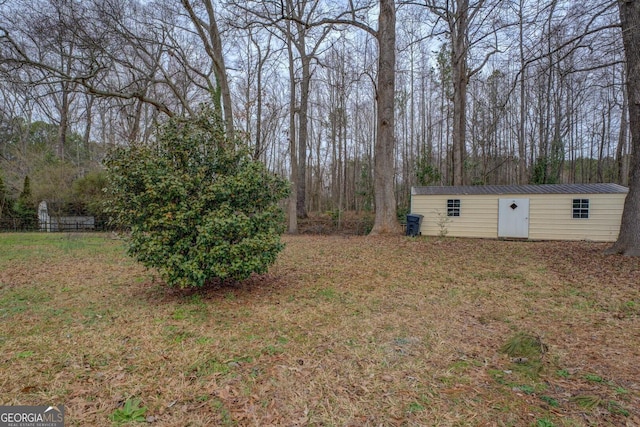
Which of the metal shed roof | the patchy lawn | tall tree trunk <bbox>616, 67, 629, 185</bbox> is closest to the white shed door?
the metal shed roof

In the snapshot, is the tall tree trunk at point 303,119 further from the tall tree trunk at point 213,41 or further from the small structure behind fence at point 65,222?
the small structure behind fence at point 65,222

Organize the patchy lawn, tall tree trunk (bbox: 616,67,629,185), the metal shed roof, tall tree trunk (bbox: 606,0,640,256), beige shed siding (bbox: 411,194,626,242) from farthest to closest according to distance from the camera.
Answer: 1. tall tree trunk (bbox: 616,67,629,185)
2. the metal shed roof
3. beige shed siding (bbox: 411,194,626,242)
4. tall tree trunk (bbox: 606,0,640,256)
5. the patchy lawn

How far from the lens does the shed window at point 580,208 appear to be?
11.1 metres

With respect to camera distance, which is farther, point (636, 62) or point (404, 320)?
point (636, 62)

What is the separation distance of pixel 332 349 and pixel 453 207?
1092 centimetres

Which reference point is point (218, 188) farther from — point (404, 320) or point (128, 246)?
point (404, 320)

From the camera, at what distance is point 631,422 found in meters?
2.00

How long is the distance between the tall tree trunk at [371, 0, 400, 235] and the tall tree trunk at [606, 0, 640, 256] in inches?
227

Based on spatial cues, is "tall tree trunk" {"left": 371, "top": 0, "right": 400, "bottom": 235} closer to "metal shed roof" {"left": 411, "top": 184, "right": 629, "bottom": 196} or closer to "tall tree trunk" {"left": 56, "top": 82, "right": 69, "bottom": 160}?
"metal shed roof" {"left": 411, "top": 184, "right": 629, "bottom": 196}

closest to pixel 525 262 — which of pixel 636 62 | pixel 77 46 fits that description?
pixel 636 62

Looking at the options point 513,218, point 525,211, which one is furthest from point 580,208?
point 513,218

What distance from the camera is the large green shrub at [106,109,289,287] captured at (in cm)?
417

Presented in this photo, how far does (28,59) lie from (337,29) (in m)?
9.91

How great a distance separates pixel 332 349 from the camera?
3.02m
